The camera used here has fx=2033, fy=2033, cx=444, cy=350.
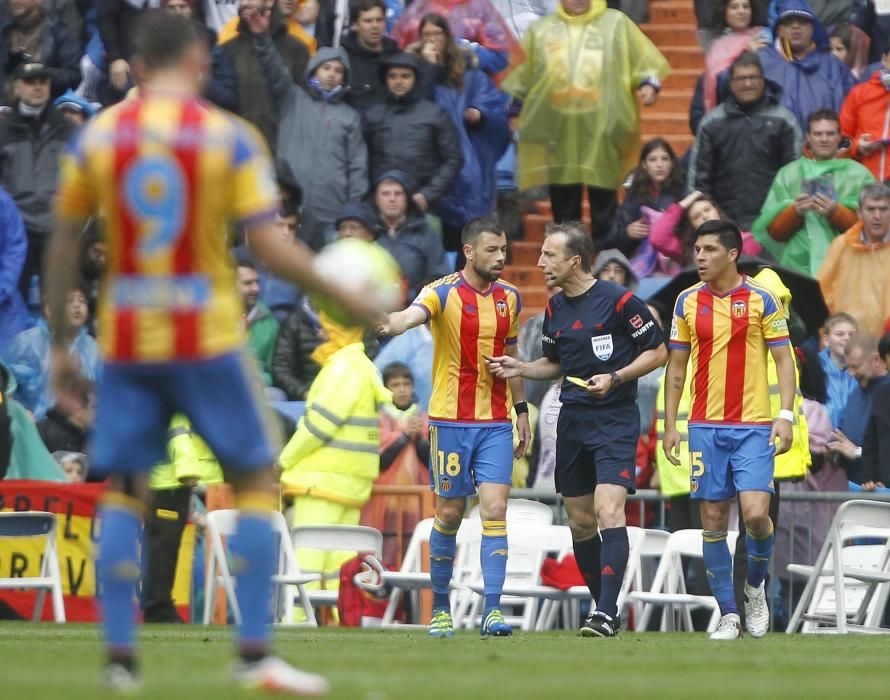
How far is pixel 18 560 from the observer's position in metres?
15.7

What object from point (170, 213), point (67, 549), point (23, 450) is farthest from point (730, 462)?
point (170, 213)

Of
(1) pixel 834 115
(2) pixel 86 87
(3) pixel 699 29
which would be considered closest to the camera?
(1) pixel 834 115

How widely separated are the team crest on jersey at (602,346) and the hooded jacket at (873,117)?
6522 mm

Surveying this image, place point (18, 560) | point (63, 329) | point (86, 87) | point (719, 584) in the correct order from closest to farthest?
1. point (63, 329)
2. point (719, 584)
3. point (18, 560)
4. point (86, 87)

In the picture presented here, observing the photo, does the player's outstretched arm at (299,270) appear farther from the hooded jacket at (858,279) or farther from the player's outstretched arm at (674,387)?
the hooded jacket at (858,279)

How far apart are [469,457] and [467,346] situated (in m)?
0.74

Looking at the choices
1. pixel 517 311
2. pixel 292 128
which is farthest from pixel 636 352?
pixel 292 128

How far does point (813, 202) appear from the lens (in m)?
18.2

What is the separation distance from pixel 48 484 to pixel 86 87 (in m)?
5.97

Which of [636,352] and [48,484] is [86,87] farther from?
[636,352]

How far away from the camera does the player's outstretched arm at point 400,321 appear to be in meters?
12.3

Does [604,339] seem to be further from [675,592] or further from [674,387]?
[675,592]

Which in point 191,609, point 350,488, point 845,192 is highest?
point 845,192

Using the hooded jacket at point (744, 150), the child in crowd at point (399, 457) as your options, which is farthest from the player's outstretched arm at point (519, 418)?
the hooded jacket at point (744, 150)
